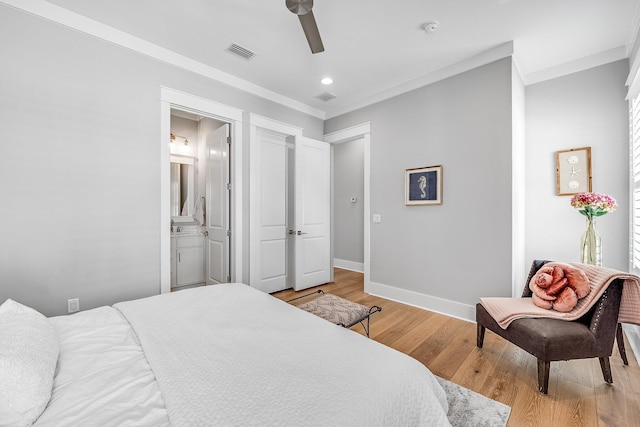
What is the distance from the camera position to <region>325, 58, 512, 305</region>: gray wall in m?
2.72

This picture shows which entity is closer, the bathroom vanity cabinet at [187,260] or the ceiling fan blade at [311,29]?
the ceiling fan blade at [311,29]

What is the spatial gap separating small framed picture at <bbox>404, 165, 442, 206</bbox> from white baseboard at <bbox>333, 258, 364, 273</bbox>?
2323 mm

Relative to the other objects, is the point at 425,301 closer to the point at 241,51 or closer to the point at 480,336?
the point at 480,336

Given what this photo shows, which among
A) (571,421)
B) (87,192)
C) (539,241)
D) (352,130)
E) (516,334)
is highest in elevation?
(352,130)

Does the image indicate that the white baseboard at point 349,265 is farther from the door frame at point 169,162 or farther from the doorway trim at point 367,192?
the door frame at point 169,162

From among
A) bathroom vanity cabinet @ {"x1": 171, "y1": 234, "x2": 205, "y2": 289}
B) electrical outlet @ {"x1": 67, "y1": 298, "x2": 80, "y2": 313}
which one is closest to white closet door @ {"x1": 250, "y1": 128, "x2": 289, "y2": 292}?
bathroom vanity cabinet @ {"x1": 171, "y1": 234, "x2": 205, "y2": 289}

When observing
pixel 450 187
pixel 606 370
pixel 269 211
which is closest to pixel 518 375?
pixel 606 370

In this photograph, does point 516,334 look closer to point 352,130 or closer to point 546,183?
point 546,183

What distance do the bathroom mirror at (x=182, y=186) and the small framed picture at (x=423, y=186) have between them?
131 inches

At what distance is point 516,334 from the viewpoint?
191 centimetres

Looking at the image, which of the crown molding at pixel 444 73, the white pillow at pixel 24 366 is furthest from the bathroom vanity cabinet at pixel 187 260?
the crown molding at pixel 444 73

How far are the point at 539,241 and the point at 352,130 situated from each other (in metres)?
2.75

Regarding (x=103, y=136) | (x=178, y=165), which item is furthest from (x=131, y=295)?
(x=178, y=165)

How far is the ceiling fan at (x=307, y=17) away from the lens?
5.23 ft
